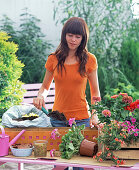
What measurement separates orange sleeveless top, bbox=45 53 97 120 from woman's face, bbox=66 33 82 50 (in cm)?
14

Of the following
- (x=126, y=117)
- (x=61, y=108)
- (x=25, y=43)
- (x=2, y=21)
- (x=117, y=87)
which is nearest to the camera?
(x=126, y=117)

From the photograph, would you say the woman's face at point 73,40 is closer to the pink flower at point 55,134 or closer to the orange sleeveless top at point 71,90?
the orange sleeveless top at point 71,90

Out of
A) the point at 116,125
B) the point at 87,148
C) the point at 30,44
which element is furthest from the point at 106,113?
the point at 30,44

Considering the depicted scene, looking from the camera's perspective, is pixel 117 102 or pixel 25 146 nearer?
pixel 117 102

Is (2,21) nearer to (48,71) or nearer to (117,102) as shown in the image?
(48,71)

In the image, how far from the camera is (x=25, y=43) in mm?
5508

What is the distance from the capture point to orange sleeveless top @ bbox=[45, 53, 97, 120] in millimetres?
2150

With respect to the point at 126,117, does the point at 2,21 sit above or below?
above

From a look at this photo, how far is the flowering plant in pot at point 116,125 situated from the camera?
1.54 meters

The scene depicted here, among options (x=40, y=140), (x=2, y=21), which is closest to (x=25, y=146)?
(x=40, y=140)

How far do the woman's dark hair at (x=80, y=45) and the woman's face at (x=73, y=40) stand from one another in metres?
0.02

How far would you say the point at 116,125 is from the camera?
1.57 m

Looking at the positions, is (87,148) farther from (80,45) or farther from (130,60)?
(130,60)

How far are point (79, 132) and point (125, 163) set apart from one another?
309mm
